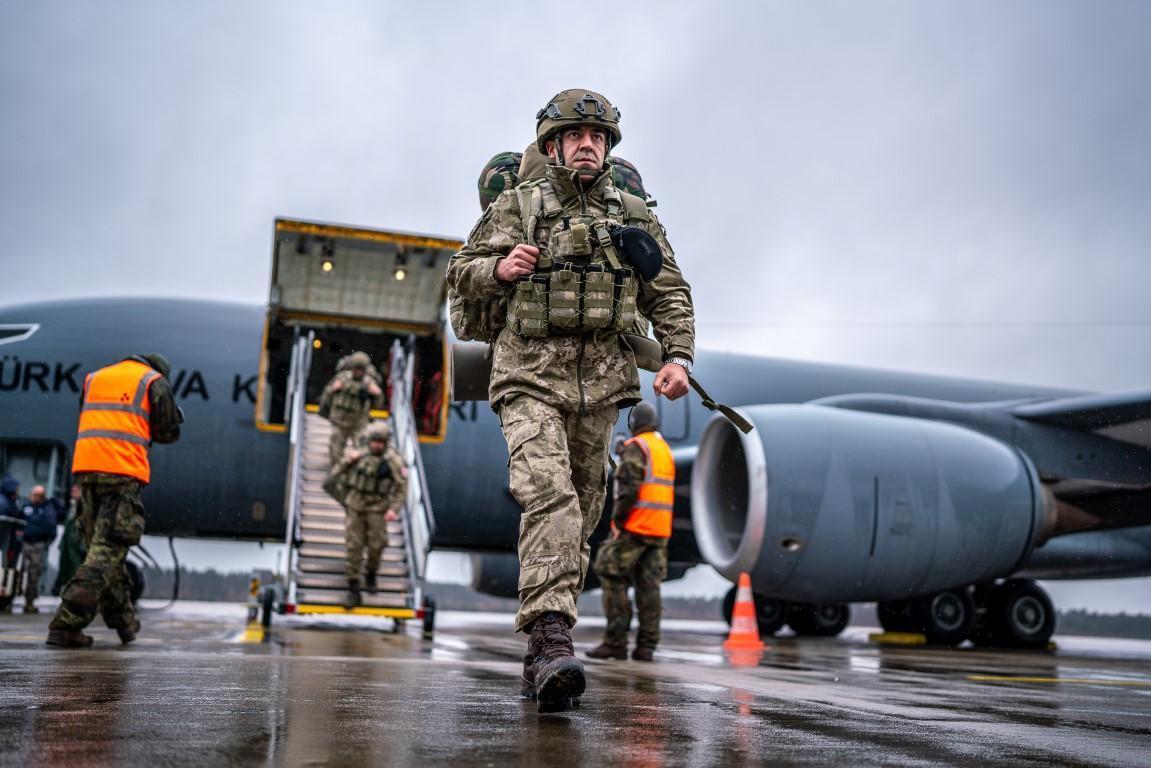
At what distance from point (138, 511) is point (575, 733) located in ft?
10.8

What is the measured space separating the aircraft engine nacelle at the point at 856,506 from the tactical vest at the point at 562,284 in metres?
4.75

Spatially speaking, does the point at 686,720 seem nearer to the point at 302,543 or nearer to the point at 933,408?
the point at 302,543

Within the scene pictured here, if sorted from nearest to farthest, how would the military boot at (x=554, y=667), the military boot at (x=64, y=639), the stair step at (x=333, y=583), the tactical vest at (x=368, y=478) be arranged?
the military boot at (x=554, y=667) → the military boot at (x=64, y=639) → the tactical vest at (x=368, y=478) → the stair step at (x=333, y=583)

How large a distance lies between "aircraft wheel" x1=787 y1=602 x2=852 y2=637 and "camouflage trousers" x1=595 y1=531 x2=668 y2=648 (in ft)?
20.9

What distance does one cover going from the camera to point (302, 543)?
25.9 feet

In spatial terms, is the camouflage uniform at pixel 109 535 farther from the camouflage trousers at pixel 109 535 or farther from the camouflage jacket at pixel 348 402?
the camouflage jacket at pixel 348 402

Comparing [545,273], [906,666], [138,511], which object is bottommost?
[906,666]

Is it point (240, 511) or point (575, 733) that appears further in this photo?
point (240, 511)

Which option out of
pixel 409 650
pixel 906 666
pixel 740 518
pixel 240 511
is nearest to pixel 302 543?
pixel 240 511

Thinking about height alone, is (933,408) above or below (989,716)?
above

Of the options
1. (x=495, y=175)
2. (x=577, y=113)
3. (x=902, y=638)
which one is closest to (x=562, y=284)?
(x=577, y=113)

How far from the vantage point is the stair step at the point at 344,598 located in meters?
7.47

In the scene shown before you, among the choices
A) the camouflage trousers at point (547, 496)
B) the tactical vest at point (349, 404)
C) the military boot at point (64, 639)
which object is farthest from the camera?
the tactical vest at point (349, 404)

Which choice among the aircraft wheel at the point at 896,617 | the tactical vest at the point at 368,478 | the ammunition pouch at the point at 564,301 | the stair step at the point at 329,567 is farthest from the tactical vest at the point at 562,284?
the aircraft wheel at the point at 896,617
